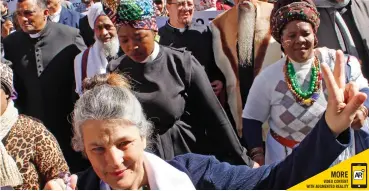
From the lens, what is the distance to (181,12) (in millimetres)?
5094

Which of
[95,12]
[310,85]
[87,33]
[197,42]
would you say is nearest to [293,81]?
[310,85]

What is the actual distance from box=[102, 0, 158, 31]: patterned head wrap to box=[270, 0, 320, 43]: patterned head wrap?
0.68 meters

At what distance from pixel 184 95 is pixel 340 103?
5.58 ft

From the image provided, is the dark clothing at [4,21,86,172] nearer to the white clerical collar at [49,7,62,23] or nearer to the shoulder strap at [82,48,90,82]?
the shoulder strap at [82,48,90,82]

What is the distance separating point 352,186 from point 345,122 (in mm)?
930

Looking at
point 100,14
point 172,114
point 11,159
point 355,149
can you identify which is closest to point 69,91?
point 100,14

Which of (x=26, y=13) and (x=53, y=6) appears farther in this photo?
(x=53, y=6)

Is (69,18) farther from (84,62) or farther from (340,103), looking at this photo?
(340,103)

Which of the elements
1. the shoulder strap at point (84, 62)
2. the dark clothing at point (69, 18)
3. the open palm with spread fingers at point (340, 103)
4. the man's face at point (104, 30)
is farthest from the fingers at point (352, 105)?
the dark clothing at point (69, 18)

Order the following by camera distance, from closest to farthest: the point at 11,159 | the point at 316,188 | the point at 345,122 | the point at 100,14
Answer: the point at 345,122
the point at 316,188
the point at 11,159
the point at 100,14

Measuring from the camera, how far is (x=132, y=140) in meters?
2.66

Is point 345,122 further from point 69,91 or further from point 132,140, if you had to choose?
point 69,91

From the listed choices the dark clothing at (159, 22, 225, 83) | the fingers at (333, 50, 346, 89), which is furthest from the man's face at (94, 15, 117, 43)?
the fingers at (333, 50, 346, 89)

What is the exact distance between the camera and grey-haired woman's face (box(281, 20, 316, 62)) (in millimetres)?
3893
